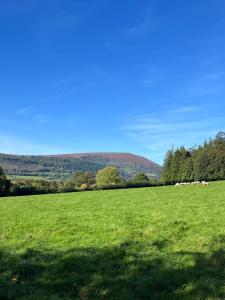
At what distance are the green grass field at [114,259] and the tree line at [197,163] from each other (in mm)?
104215

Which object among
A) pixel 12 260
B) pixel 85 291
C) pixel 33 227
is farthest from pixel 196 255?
pixel 33 227

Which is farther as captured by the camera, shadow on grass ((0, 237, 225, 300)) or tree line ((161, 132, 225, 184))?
tree line ((161, 132, 225, 184))

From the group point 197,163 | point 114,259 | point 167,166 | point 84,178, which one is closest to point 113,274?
point 114,259

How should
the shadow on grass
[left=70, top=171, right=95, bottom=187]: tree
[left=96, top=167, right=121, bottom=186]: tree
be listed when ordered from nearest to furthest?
1. the shadow on grass
2. [left=96, top=167, right=121, bottom=186]: tree
3. [left=70, top=171, right=95, bottom=187]: tree

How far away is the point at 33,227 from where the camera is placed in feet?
66.5

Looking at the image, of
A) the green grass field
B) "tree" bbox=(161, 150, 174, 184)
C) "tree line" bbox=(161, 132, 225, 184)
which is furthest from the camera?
"tree" bbox=(161, 150, 174, 184)

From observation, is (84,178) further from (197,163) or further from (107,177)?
(197,163)

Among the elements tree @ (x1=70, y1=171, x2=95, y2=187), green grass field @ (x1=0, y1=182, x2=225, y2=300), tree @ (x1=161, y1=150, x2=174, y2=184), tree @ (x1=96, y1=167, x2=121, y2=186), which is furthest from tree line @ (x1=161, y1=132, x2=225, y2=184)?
green grass field @ (x1=0, y1=182, x2=225, y2=300)

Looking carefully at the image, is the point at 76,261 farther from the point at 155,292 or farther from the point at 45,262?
the point at 155,292

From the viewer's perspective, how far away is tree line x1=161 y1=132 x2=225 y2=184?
130 metres

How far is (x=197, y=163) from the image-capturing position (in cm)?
13450

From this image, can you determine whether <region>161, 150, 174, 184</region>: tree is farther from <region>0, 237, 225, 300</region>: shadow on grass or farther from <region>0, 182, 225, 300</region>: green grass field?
<region>0, 237, 225, 300</region>: shadow on grass

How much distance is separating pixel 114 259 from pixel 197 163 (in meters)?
124

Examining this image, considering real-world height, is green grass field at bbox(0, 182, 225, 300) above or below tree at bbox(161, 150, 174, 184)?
below
